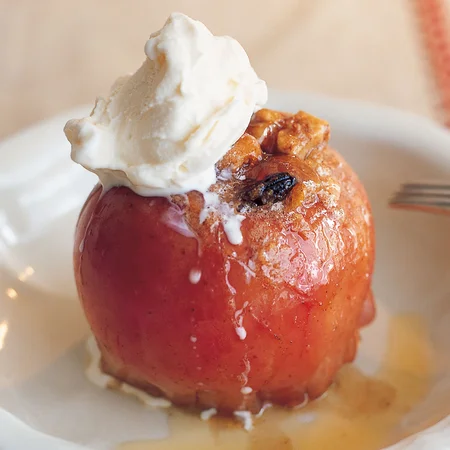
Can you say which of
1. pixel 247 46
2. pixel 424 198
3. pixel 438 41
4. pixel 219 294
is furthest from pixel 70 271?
pixel 438 41

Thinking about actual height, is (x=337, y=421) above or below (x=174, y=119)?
below

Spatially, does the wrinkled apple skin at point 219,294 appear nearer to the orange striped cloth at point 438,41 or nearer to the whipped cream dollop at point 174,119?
the whipped cream dollop at point 174,119

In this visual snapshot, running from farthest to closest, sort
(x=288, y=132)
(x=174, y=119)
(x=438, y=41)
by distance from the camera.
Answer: (x=438, y=41) < (x=288, y=132) < (x=174, y=119)

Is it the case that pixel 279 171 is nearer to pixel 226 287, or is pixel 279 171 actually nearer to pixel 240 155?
pixel 240 155

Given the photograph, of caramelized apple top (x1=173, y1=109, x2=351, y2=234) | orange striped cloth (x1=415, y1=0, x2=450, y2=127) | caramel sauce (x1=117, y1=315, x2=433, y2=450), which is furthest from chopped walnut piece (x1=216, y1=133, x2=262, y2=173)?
orange striped cloth (x1=415, y1=0, x2=450, y2=127)

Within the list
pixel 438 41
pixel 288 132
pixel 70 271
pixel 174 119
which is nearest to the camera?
pixel 174 119

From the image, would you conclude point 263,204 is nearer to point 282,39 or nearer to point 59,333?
point 59,333

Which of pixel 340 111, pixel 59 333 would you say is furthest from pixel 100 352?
pixel 340 111
